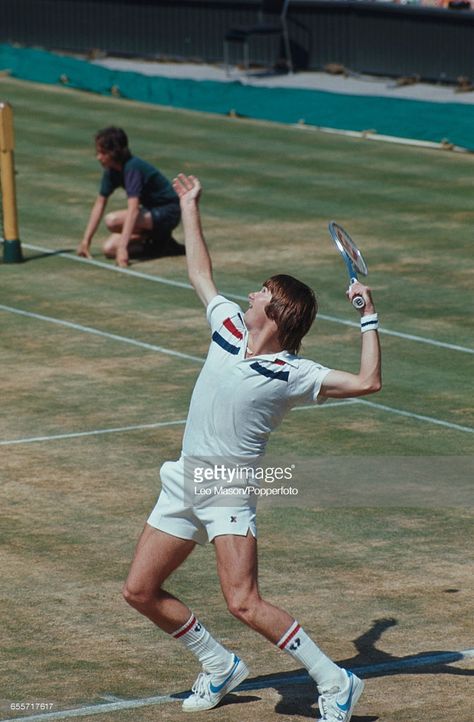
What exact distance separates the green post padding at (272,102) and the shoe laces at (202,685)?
2142 centimetres

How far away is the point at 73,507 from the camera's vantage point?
1109 centimetres

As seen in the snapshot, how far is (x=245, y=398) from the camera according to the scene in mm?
7461

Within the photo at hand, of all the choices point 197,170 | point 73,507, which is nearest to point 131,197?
point 197,170

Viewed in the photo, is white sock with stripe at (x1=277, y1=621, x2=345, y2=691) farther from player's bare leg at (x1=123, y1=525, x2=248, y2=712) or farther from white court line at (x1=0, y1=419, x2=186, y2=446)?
white court line at (x1=0, y1=419, x2=186, y2=446)

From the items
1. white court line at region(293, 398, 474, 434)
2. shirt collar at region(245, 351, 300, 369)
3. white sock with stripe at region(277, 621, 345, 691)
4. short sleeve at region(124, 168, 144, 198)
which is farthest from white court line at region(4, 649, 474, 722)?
short sleeve at region(124, 168, 144, 198)

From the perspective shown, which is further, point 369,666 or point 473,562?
point 473,562

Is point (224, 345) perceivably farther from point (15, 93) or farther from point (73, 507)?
Answer: point (15, 93)

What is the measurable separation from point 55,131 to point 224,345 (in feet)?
79.5

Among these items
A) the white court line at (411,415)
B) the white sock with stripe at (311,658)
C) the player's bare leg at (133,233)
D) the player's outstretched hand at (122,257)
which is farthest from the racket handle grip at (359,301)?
the player's bare leg at (133,233)

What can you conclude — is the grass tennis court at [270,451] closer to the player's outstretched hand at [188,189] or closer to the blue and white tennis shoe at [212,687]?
the blue and white tennis shoe at [212,687]

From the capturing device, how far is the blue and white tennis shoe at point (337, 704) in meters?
7.27

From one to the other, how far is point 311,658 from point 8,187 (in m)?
13.4

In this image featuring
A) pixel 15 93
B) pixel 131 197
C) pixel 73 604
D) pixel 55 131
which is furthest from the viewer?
pixel 15 93

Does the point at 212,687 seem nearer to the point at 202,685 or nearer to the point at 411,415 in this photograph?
the point at 202,685
